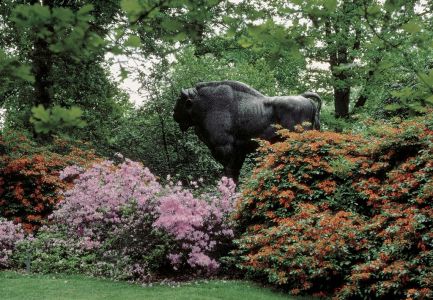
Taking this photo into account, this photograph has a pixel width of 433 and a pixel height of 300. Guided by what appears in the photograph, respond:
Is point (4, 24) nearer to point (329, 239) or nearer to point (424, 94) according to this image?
point (329, 239)

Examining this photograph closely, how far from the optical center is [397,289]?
5992 millimetres

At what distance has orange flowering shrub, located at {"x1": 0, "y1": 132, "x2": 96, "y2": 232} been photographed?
12.1 m

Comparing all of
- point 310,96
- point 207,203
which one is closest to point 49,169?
point 207,203

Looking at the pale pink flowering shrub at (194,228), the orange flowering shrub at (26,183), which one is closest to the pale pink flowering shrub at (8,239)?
the orange flowering shrub at (26,183)

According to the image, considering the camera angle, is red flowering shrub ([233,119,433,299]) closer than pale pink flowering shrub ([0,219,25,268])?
Yes

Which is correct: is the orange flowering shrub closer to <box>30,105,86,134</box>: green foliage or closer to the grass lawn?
the grass lawn

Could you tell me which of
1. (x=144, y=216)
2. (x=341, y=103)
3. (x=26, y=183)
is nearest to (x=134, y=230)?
(x=144, y=216)

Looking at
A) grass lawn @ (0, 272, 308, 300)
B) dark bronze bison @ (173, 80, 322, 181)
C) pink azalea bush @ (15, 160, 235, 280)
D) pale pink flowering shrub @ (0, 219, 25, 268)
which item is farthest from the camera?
dark bronze bison @ (173, 80, 322, 181)

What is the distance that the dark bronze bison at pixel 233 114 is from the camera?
430 inches

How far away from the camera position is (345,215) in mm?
7301

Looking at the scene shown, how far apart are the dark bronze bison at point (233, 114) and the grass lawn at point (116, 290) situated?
148 inches

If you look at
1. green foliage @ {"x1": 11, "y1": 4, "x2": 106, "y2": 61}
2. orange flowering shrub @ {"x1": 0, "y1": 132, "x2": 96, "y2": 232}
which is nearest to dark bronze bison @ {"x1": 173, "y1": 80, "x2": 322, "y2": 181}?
orange flowering shrub @ {"x1": 0, "y1": 132, "x2": 96, "y2": 232}

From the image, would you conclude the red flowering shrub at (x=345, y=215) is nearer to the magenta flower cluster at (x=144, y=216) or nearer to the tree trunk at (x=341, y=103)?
the magenta flower cluster at (x=144, y=216)

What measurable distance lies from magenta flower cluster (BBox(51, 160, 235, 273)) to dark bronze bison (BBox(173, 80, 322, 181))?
139 centimetres
